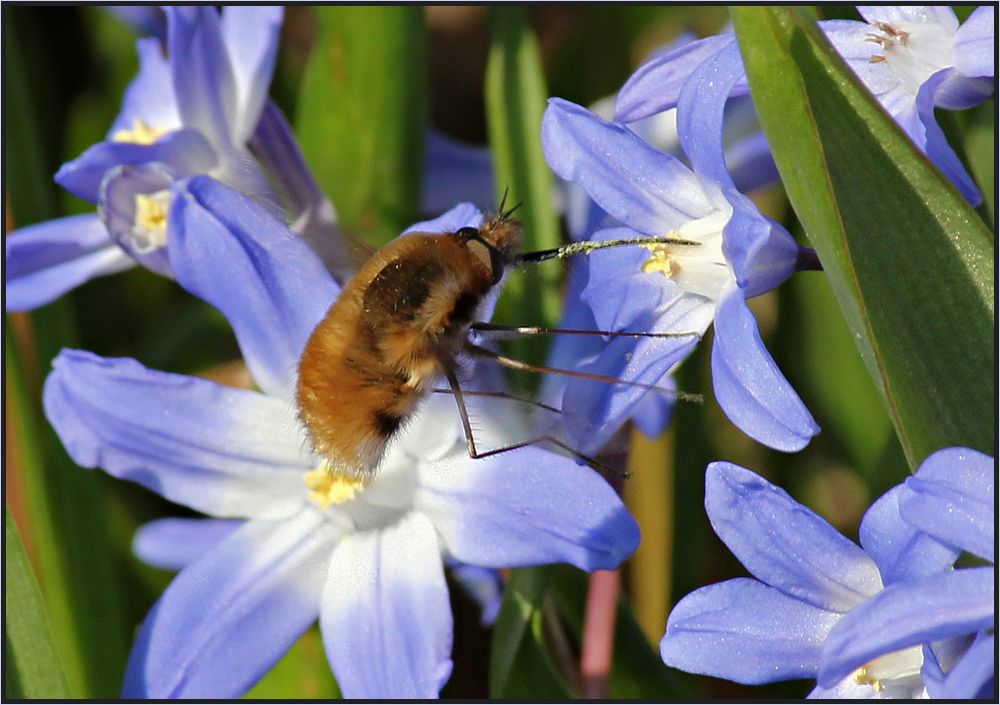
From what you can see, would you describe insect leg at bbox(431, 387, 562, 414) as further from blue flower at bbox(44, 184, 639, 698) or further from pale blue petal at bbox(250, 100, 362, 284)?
pale blue petal at bbox(250, 100, 362, 284)

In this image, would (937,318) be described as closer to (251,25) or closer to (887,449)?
(887,449)

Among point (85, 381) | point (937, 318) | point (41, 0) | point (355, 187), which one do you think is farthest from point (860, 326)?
point (41, 0)

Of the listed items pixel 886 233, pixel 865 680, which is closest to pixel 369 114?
pixel 886 233

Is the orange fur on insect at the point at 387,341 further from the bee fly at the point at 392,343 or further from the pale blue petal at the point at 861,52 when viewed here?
the pale blue petal at the point at 861,52

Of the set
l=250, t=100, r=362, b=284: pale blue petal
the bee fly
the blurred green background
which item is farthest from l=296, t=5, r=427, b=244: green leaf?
the bee fly

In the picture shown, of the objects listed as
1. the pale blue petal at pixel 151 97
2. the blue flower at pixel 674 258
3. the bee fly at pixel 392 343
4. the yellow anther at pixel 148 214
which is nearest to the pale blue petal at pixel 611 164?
the blue flower at pixel 674 258
